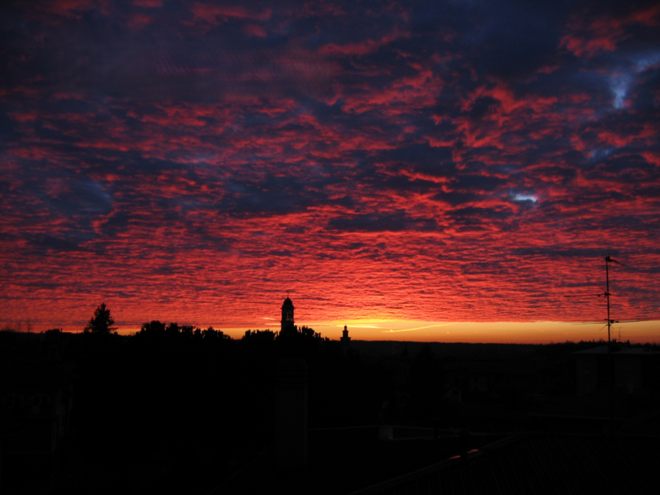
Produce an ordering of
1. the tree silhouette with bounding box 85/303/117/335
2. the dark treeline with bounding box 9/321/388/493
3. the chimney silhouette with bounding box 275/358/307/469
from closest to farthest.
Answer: the chimney silhouette with bounding box 275/358/307/469
the dark treeline with bounding box 9/321/388/493
the tree silhouette with bounding box 85/303/117/335

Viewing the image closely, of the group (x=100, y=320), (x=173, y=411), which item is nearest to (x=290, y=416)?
(x=173, y=411)

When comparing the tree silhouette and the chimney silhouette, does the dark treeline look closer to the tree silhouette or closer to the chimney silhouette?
the chimney silhouette

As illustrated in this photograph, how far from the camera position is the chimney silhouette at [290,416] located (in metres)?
12.3

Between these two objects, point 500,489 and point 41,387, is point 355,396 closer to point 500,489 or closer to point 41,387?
point 41,387

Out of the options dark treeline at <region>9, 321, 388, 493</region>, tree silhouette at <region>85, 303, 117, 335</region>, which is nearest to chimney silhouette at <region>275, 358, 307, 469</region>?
dark treeline at <region>9, 321, 388, 493</region>

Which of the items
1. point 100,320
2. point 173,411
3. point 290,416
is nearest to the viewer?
point 290,416

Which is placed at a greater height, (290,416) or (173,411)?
(290,416)

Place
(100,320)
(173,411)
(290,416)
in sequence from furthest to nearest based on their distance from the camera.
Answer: (100,320) < (173,411) < (290,416)

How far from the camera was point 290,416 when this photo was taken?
1237 centimetres

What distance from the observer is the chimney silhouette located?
12.3 metres

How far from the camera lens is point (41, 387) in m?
49.1

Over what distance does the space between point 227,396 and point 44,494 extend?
16440mm

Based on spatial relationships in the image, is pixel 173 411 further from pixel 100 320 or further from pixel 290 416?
pixel 100 320

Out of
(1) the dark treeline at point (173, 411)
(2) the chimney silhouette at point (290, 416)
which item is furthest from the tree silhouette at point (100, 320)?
(2) the chimney silhouette at point (290, 416)
